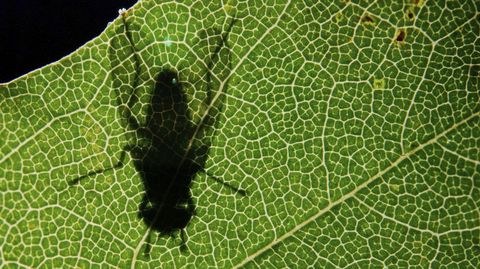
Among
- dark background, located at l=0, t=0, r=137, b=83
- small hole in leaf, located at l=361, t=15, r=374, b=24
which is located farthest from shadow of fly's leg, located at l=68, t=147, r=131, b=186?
dark background, located at l=0, t=0, r=137, b=83

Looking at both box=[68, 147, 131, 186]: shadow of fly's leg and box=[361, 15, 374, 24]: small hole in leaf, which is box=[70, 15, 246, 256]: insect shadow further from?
box=[361, 15, 374, 24]: small hole in leaf

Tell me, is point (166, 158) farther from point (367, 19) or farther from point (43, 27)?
point (43, 27)

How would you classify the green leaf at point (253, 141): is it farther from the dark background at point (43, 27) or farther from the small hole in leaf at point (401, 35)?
the dark background at point (43, 27)

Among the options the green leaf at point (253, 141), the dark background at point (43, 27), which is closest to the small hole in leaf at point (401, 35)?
the green leaf at point (253, 141)

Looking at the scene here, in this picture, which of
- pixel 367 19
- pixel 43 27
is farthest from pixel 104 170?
pixel 43 27

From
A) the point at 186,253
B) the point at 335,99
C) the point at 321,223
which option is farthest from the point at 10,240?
the point at 335,99

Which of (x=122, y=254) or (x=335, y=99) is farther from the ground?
(x=335, y=99)

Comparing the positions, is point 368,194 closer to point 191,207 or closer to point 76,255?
point 191,207
